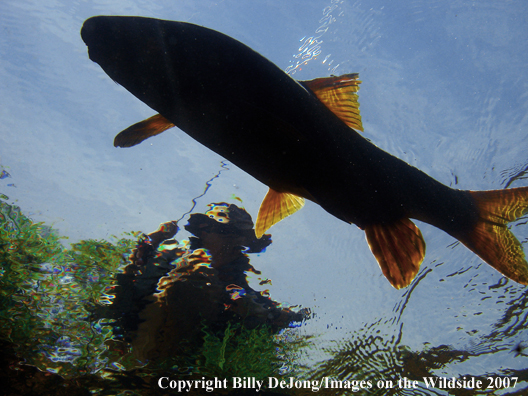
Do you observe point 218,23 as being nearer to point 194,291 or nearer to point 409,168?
point 409,168

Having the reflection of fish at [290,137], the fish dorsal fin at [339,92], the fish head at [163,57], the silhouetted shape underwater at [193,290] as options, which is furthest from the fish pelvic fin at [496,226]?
the silhouetted shape underwater at [193,290]

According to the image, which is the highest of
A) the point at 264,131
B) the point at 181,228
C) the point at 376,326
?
the point at 181,228

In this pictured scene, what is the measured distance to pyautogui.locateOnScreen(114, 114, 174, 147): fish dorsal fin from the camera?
167 cm

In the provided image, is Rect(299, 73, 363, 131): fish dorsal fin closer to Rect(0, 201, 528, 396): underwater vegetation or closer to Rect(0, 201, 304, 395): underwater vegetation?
Rect(0, 201, 528, 396): underwater vegetation

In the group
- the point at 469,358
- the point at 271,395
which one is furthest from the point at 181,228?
the point at 469,358

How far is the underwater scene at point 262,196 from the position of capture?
1.52 metres

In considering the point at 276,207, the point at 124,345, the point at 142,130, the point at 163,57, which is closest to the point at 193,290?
the point at 124,345

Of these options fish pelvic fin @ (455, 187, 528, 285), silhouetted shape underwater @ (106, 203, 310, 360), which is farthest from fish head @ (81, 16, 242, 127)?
silhouetted shape underwater @ (106, 203, 310, 360)

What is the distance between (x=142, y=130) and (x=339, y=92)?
4.34 ft

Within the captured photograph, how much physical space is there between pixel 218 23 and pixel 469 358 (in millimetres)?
→ 13351

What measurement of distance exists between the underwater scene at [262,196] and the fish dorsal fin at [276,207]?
2 centimetres

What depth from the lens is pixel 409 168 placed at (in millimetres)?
1824

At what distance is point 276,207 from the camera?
6.53ft

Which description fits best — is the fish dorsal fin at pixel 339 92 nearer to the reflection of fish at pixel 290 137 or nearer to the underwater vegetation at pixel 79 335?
the reflection of fish at pixel 290 137
